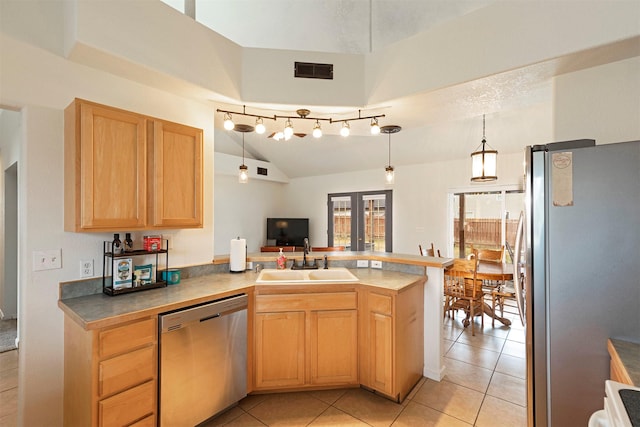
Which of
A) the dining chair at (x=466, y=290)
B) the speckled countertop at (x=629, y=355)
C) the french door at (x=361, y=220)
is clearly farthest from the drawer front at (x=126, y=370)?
the french door at (x=361, y=220)

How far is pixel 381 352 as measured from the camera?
7.28ft

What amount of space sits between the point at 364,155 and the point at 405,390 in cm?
459

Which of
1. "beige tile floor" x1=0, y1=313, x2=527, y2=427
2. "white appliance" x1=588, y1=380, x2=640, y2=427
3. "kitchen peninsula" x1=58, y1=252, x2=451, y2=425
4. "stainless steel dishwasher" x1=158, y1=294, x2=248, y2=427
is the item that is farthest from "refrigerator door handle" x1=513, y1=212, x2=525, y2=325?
"stainless steel dishwasher" x1=158, y1=294, x2=248, y2=427

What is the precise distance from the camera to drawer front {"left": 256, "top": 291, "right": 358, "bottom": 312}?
222cm

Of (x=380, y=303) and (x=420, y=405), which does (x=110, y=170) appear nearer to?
(x=380, y=303)

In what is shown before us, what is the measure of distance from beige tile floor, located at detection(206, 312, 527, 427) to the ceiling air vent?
263 cm

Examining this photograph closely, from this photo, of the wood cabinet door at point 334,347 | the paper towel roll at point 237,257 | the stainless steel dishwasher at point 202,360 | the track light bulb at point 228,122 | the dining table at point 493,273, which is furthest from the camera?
the dining table at point 493,273

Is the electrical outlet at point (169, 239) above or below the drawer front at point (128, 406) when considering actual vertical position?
above

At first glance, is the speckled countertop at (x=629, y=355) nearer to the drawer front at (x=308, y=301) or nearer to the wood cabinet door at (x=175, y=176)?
the drawer front at (x=308, y=301)

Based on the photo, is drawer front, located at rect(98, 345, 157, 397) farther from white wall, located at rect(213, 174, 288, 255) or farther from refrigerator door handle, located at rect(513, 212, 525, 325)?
white wall, located at rect(213, 174, 288, 255)

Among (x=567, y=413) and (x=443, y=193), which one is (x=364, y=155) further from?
(x=567, y=413)

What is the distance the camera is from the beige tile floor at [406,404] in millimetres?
2018

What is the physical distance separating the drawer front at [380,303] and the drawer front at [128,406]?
154 cm

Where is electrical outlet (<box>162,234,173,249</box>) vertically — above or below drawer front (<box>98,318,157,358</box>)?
above
